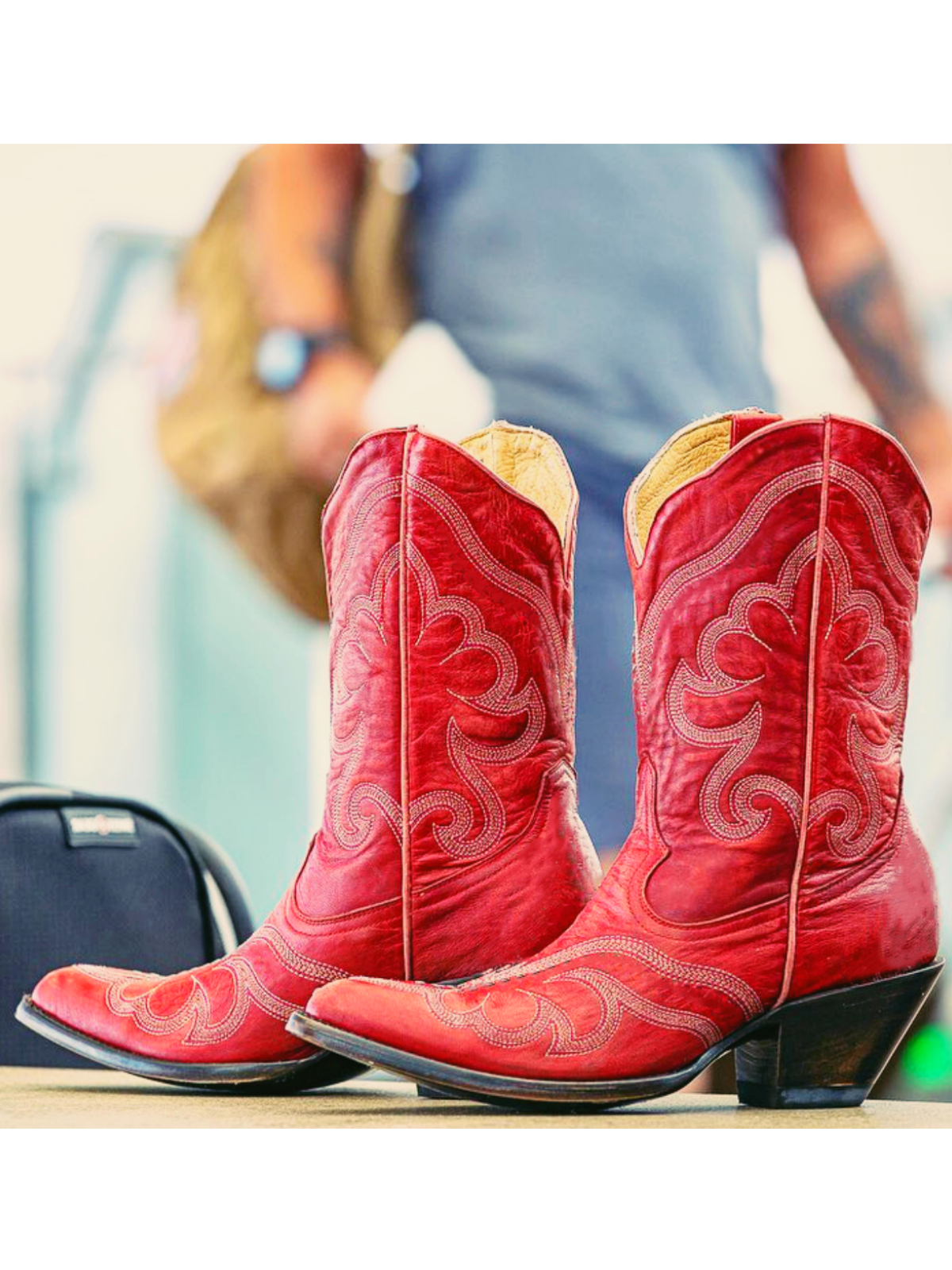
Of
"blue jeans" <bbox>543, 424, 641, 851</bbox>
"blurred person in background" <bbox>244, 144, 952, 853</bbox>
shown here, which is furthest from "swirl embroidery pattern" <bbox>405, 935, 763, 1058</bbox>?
"blurred person in background" <bbox>244, 144, 952, 853</bbox>

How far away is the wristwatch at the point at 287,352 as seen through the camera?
286 centimetres

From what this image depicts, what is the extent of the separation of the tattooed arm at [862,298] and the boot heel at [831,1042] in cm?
206

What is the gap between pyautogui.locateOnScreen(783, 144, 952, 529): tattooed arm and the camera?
9.45 ft

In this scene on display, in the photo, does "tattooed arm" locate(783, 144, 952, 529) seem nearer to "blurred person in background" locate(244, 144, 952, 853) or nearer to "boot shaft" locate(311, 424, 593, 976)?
"blurred person in background" locate(244, 144, 952, 853)

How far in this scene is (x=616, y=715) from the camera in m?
2.67

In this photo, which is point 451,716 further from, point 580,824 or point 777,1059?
point 777,1059

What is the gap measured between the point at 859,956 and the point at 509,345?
210 centimetres

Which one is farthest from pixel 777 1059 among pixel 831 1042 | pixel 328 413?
pixel 328 413

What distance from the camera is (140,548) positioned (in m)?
2.96

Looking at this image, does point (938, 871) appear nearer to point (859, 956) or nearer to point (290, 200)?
point (290, 200)

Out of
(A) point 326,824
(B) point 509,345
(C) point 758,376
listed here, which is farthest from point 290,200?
(A) point 326,824

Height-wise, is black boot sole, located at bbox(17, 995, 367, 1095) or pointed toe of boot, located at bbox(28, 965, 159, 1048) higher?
pointed toe of boot, located at bbox(28, 965, 159, 1048)

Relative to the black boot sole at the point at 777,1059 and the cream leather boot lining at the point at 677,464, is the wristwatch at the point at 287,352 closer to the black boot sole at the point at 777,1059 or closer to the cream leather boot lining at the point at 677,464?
the cream leather boot lining at the point at 677,464

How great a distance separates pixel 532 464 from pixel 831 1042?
44 centimetres
